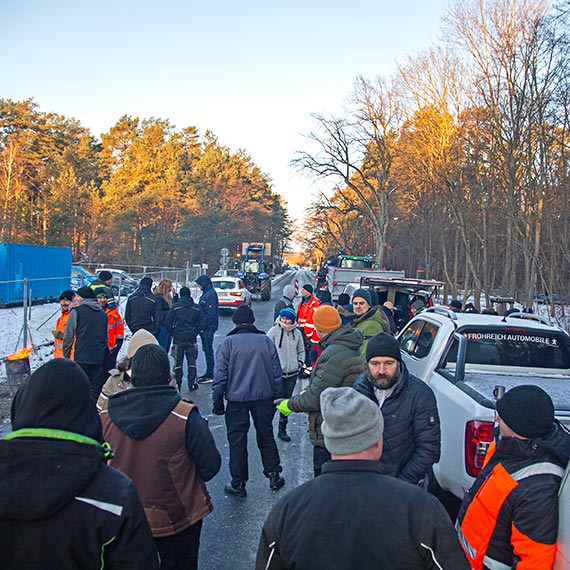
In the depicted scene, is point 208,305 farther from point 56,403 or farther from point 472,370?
point 56,403

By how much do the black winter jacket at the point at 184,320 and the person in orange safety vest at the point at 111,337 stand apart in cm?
114

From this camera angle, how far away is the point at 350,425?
201cm

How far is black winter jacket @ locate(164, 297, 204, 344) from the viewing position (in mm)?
9227

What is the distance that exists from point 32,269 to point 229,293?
8.90 m

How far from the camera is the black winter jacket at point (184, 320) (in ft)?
30.3

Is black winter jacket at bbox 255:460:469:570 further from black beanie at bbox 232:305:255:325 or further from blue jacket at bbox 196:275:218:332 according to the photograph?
blue jacket at bbox 196:275:218:332

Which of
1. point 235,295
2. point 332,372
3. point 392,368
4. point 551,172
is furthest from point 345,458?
point 235,295

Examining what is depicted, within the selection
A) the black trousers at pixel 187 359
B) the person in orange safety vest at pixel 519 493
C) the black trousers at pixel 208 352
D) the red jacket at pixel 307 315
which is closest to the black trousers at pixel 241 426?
the person in orange safety vest at pixel 519 493

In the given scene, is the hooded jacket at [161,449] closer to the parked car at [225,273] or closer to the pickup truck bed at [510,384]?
the pickup truck bed at [510,384]

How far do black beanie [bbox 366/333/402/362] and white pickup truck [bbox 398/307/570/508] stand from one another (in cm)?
80

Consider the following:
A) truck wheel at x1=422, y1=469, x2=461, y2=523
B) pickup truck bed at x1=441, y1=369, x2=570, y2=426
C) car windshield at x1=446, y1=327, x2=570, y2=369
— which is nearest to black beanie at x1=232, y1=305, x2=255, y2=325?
pickup truck bed at x1=441, y1=369, x2=570, y2=426

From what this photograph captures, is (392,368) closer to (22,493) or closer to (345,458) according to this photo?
(345,458)

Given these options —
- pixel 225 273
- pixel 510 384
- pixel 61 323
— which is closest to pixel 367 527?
pixel 510 384

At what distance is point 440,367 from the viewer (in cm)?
558
